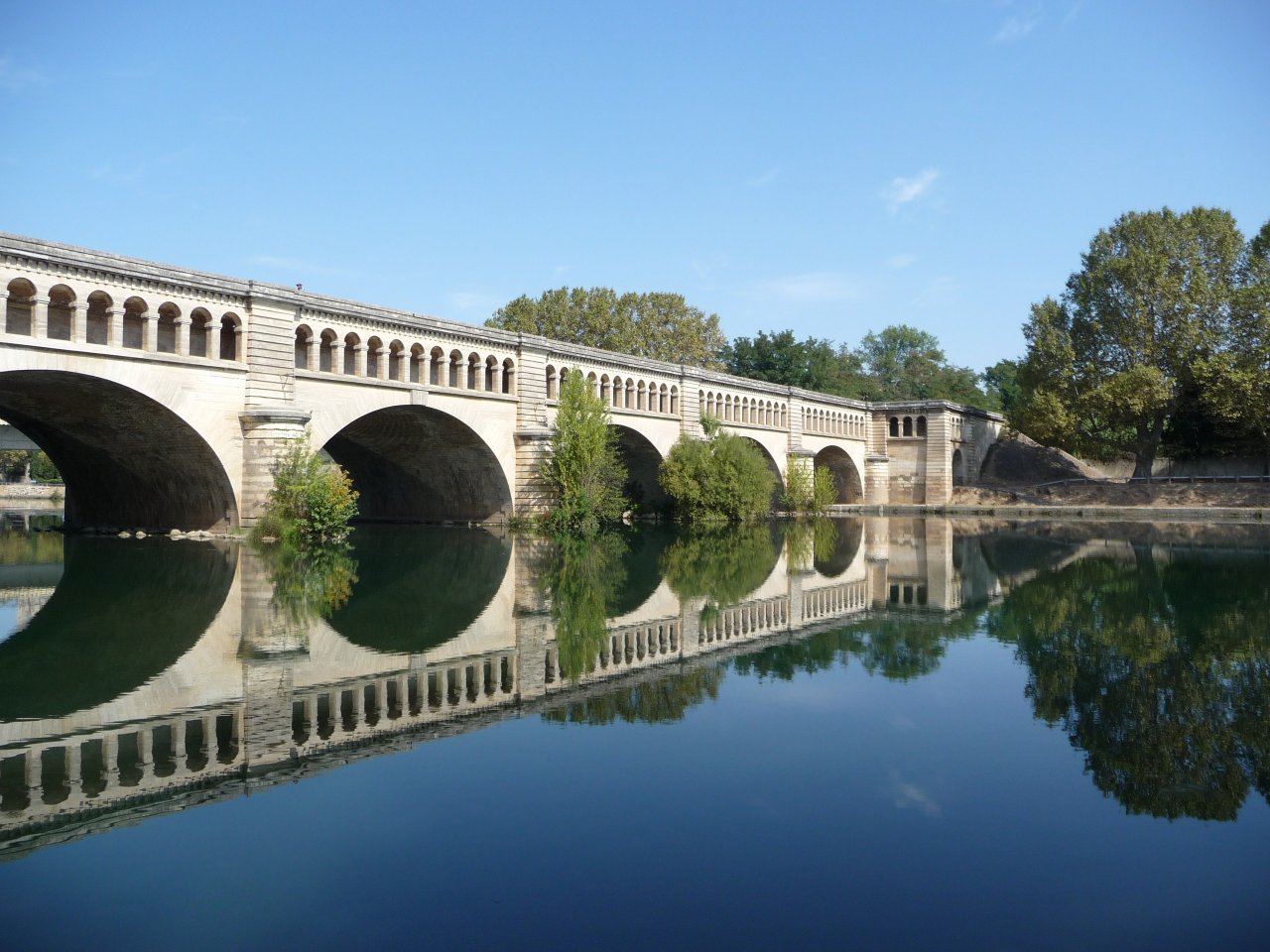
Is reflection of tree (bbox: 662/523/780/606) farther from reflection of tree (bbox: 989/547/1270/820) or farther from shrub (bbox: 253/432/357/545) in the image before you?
shrub (bbox: 253/432/357/545)

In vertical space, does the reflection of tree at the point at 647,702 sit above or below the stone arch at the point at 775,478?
below

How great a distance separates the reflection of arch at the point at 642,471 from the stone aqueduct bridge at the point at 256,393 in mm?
145

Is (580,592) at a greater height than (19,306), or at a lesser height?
lesser

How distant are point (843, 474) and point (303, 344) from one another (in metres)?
44.9

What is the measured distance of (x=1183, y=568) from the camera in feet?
75.8

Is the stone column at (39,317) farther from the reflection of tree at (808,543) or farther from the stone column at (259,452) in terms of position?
the reflection of tree at (808,543)

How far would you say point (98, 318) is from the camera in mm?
25938

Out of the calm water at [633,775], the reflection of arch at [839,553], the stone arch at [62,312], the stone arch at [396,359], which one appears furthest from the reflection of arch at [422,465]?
the calm water at [633,775]

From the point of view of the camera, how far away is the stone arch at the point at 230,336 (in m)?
28.6

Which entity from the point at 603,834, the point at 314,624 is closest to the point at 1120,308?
the point at 314,624

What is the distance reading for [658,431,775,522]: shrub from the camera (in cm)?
4394

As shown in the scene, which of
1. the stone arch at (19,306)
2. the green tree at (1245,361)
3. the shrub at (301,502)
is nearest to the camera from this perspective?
the stone arch at (19,306)

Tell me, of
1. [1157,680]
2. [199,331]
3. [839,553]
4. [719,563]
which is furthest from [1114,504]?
[1157,680]

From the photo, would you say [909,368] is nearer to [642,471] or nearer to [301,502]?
[642,471]
